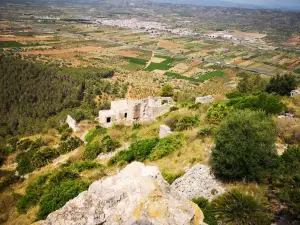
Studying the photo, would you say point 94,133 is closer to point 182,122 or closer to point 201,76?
point 182,122

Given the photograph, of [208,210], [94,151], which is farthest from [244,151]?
[94,151]

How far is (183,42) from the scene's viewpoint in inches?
6063

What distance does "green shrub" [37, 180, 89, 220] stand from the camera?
1254cm

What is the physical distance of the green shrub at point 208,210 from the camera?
807 centimetres

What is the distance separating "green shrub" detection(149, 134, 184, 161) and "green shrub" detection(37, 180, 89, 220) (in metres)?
4.97

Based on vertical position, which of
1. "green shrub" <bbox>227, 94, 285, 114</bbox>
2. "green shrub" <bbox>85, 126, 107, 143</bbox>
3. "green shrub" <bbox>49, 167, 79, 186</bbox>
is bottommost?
"green shrub" <bbox>85, 126, 107, 143</bbox>

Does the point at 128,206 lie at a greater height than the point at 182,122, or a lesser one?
greater

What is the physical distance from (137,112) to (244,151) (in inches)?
728

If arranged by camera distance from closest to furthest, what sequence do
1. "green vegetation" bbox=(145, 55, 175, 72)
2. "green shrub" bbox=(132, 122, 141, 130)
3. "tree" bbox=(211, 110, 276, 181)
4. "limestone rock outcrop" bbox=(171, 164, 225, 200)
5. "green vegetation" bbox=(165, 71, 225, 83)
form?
"limestone rock outcrop" bbox=(171, 164, 225, 200) → "tree" bbox=(211, 110, 276, 181) → "green shrub" bbox=(132, 122, 141, 130) → "green vegetation" bbox=(165, 71, 225, 83) → "green vegetation" bbox=(145, 55, 175, 72)

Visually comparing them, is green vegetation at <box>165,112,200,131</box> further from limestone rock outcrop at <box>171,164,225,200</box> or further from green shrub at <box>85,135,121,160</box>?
limestone rock outcrop at <box>171,164,225,200</box>

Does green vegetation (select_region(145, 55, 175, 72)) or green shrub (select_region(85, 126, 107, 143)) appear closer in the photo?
green shrub (select_region(85, 126, 107, 143))

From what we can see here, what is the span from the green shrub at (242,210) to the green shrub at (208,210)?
0.53 ft

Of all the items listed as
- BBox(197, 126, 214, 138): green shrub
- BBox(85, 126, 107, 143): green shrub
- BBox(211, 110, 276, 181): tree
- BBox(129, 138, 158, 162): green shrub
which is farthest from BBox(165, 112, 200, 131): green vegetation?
BBox(211, 110, 276, 181): tree

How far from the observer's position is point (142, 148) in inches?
698
